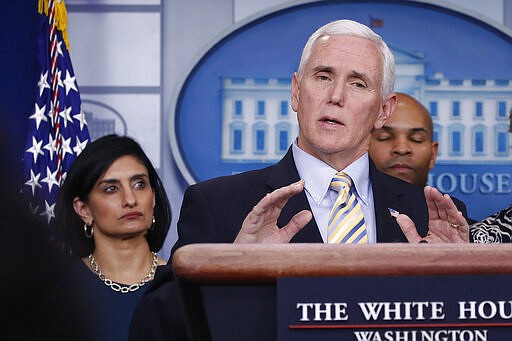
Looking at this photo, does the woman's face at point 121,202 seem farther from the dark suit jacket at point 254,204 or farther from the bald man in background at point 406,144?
the dark suit jacket at point 254,204

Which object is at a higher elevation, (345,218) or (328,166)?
(328,166)

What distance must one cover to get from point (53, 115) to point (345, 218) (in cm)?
175

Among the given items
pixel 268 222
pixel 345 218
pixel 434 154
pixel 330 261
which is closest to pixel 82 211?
pixel 434 154

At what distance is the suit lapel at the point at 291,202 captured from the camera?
1.58 meters

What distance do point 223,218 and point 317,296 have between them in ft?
2.77

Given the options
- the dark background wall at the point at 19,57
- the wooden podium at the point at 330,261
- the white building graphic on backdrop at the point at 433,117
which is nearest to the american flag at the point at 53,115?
the dark background wall at the point at 19,57

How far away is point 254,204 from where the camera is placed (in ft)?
5.57

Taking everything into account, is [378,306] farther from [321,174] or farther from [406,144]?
[406,144]

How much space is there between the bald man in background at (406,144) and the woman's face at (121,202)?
75 centimetres

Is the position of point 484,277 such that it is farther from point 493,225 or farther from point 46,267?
point 493,225

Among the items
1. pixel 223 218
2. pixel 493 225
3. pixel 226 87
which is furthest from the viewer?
pixel 226 87

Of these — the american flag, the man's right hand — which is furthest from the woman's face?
the man's right hand

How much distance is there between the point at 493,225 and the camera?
7.13 feet

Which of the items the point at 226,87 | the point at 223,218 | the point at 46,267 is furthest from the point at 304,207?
the point at 226,87
